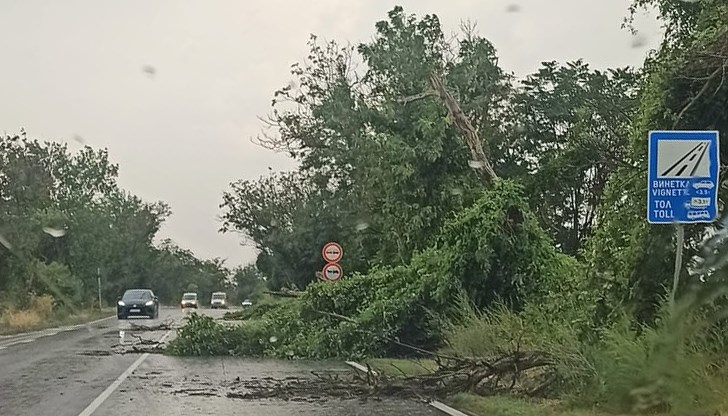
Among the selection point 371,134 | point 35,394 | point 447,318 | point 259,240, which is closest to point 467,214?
point 447,318

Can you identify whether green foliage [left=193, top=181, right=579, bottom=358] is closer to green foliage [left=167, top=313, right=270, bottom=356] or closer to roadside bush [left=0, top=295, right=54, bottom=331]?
green foliage [left=167, top=313, right=270, bottom=356]

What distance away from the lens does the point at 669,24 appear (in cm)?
1923

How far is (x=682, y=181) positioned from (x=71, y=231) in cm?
6140

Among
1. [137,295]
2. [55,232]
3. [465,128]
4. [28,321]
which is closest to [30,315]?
[28,321]

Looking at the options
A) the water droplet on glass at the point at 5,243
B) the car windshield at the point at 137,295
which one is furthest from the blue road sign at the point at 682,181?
the car windshield at the point at 137,295

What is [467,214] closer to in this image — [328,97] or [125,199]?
[328,97]

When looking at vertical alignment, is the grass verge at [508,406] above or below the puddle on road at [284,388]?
above

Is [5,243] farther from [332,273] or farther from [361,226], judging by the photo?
[332,273]

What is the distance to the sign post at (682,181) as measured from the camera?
1214cm

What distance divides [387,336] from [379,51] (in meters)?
22.8

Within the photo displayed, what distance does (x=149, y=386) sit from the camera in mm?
16766

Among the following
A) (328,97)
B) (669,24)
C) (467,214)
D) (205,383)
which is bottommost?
(205,383)

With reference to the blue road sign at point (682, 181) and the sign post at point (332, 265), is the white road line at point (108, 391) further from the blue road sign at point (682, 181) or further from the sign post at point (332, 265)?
the sign post at point (332, 265)

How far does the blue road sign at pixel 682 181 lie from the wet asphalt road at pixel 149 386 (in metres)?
3.90
